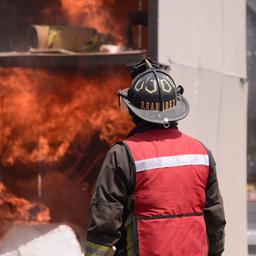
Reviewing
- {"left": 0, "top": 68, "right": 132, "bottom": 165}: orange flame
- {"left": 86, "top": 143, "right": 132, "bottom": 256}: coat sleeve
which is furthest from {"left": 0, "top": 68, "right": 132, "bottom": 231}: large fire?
{"left": 86, "top": 143, "right": 132, "bottom": 256}: coat sleeve

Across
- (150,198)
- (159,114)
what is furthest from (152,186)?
(159,114)

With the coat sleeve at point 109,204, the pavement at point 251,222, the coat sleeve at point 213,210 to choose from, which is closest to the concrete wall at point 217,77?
the coat sleeve at point 213,210

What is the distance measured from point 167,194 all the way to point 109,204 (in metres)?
0.30

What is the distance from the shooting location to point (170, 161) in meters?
3.57

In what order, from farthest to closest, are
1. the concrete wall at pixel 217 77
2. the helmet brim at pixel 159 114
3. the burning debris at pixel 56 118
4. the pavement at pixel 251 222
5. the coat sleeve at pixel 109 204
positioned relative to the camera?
the pavement at pixel 251 222, the burning debris at pixel 56 118, the concrete wall at pixel 217 77, the helmet brim at pixel 159 114, the coat sleeve at pixel 109 204

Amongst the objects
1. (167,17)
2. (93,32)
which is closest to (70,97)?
(93,32)

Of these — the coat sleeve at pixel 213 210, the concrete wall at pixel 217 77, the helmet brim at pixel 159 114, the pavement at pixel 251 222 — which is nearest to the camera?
the helmet brim at pixel 159 114

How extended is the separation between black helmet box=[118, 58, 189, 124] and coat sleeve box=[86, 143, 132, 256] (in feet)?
0.87

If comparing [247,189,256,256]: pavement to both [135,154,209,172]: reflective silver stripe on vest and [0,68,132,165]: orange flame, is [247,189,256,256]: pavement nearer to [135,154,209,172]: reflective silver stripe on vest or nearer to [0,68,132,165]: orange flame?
[0,68,132,165]: orange flame

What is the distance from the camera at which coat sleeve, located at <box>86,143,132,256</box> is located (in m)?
3.44

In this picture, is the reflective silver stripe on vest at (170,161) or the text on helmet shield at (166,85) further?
the text on helmet shield at (166,85)

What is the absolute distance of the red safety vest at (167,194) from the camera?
351 cm

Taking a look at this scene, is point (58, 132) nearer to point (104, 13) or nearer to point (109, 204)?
point (104, 13)

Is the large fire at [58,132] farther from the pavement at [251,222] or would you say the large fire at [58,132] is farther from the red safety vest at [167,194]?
the red safety vest at [167,194]
